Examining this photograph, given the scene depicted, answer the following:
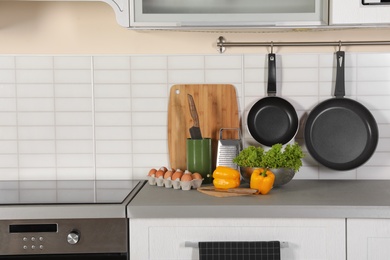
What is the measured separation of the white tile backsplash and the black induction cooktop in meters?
0.09

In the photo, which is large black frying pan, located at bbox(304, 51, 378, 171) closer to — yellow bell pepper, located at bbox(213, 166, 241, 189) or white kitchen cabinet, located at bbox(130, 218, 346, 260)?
yellow bell pepper, located at bbox(213, 166, 241, 189)

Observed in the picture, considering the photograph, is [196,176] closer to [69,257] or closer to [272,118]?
[272,118]

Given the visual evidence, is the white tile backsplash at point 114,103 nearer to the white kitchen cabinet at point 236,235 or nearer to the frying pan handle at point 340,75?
the frying pan handle at point 340,75

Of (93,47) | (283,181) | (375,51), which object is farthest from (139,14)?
(375,51)

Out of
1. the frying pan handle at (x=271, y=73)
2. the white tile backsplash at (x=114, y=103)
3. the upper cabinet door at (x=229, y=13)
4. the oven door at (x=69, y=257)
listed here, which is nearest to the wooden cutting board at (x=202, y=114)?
the white tile backsplash at (x=114, y=103)

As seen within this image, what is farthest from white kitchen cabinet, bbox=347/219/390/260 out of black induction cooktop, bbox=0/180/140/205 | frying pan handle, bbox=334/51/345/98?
black induction cooktop, bbox=0/180/140/205

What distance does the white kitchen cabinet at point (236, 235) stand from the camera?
188 centimetres

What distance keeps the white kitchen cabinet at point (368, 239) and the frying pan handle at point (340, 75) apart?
2.21 feet

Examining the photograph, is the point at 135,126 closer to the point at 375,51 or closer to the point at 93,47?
the point at 93,47

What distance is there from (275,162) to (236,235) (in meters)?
0.37

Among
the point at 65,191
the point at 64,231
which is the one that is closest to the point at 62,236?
the point at 64,231

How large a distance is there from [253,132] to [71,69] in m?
0.82

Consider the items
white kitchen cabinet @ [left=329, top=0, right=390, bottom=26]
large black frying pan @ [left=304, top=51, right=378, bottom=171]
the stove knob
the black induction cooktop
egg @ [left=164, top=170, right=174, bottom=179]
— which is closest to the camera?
the stove knob

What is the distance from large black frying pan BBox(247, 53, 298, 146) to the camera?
2396 millimetres
